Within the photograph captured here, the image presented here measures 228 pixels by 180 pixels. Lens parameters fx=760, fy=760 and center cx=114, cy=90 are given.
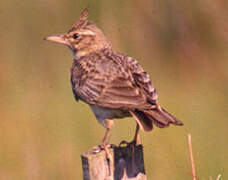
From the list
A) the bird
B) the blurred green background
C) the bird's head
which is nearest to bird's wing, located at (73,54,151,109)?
the bird

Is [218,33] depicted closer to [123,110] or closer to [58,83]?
[58,83]

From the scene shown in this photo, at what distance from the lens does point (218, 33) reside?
831cm

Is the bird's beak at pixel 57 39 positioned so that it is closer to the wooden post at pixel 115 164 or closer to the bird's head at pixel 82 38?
the bird's head at pixel 82 38

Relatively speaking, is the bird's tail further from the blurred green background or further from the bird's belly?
the blurred green background

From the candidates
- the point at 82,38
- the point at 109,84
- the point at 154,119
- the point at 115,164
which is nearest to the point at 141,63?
the point at 82,38

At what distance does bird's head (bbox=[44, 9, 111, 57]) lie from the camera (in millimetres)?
6539

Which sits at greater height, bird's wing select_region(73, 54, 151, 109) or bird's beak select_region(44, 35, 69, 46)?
bird's beak select_region(44, 35, 69, 46)

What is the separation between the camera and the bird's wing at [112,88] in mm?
5309

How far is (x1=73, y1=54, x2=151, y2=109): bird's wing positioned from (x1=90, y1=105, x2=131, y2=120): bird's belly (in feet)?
0.26

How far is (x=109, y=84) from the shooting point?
221 inches

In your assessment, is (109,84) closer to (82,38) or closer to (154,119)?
(154,119)

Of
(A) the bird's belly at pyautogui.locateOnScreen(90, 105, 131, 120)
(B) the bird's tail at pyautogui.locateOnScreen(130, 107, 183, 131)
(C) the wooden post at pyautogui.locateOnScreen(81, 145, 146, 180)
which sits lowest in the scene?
(C) the wooden post at pyautogui.locateOnScreen(81, 145, 146, 180)

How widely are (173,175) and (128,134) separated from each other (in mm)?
905

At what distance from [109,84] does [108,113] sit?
0.21m
